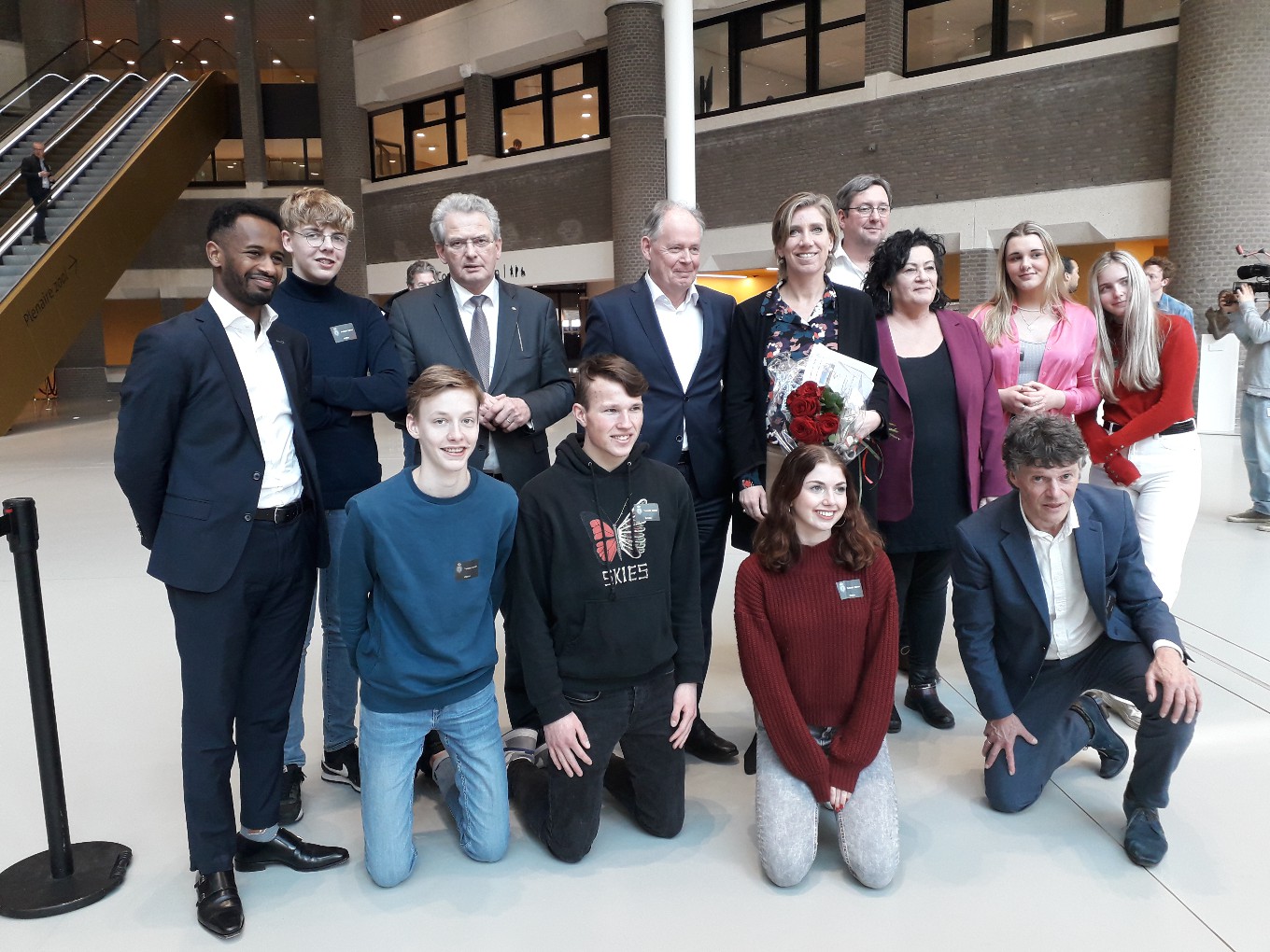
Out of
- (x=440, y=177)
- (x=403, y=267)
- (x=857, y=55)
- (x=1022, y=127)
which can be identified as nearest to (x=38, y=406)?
(x=403, y=267)

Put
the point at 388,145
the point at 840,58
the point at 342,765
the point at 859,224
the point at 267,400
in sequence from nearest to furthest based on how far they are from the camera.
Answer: the point at 267,400, the point at 342,765, the point at 859,224, the point at 840,58, the point at 388,145

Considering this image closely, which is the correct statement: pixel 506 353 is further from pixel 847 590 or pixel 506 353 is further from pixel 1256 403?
pixel 1256 403

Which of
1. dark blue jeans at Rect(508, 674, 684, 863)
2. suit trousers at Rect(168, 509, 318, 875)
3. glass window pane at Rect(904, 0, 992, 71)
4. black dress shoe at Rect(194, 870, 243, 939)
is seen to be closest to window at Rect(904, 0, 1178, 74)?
glass window pane at Rect(904, 0, 992, 71)

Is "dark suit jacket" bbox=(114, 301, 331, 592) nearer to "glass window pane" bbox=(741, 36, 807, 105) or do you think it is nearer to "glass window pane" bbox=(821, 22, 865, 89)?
"glass window pane" bbox=(821, 22, 865, 89)

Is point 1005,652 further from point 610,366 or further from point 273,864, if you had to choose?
point 273,864

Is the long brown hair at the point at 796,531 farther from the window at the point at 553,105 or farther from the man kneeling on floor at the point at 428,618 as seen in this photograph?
the window at the point at 553,105

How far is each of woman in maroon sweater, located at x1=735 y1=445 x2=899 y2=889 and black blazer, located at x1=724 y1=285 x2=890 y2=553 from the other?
445 millimetres

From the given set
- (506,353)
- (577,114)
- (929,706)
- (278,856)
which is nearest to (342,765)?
(278,856)

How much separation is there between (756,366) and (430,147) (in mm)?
20398

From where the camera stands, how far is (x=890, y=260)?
3.45 metres

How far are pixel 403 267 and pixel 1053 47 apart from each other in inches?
546

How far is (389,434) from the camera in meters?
13.6

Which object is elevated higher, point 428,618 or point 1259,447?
point 428,618

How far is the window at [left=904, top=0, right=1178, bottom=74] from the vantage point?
1221 centimetres
